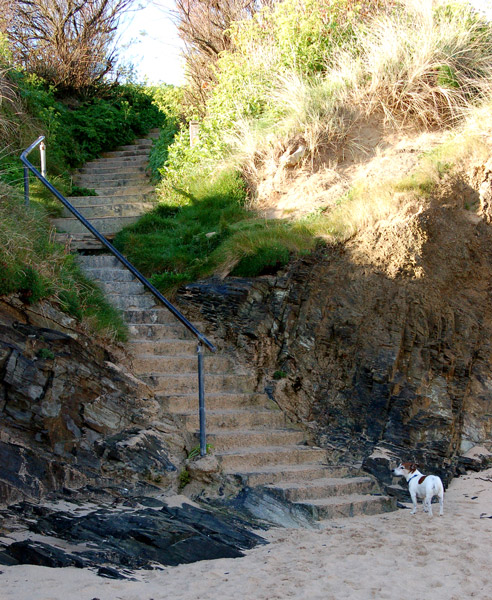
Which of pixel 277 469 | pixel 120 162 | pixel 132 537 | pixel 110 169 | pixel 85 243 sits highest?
pixel 120 162

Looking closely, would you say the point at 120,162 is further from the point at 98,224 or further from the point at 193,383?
the point at 193,383

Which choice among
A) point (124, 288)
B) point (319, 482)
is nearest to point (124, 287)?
point (124, 288)

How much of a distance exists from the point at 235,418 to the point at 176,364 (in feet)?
3.22

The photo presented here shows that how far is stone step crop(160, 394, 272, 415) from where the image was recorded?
6.73m

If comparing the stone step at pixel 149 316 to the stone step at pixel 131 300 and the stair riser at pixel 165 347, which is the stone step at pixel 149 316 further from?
the stair riser at pixel 165 347

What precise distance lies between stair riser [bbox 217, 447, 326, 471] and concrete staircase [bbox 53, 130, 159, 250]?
11.6 ft

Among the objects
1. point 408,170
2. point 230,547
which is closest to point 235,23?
point 408,170

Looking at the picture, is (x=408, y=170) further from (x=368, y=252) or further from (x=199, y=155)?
(x=199, y=155)

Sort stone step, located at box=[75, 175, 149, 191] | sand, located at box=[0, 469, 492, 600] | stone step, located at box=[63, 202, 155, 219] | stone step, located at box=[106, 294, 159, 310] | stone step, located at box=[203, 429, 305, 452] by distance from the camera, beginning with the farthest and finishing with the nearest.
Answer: stone step, located at box=[75, 175, 149, 191] → stone step, located at box=[63, 202, 155, 219] → stone step, located at box=[106, 294, 159, 310] → stone step, located at box=[203, 429, 305, 452] → sand, located at box=[0, 469, 492, 600]

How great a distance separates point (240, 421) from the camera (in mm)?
6922

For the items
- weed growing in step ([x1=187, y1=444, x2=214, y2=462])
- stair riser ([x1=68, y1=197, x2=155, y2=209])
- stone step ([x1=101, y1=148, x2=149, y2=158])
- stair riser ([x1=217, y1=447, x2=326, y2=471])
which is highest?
stone step ([x1=101, y1=148, x2=149, y2=158])

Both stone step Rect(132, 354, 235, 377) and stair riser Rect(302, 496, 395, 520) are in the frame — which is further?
stone step Rect(132, 354, 235, 377)

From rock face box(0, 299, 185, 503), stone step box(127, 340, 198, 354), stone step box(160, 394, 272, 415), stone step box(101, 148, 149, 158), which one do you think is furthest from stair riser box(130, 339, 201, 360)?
stone step box(101, 148, 149, 158)

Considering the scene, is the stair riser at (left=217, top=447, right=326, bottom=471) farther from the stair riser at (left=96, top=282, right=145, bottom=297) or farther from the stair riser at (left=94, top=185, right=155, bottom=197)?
the stair riser at (left=94, top=185, right=155, bottom=197)
